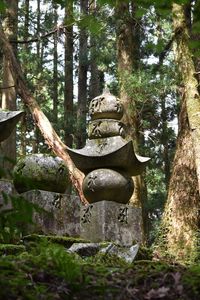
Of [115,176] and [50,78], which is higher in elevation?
[50,78]

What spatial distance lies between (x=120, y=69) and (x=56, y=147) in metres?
2.73

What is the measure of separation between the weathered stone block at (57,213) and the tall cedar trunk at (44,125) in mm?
3273

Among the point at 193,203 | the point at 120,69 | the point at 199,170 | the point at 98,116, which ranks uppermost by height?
the point at 120,69

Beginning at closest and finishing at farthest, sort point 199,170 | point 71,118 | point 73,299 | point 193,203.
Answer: point 73,299
point 199,170
point 193,203
point 71,118

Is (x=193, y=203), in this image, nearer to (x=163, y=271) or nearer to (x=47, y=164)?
(x=47, y=164)

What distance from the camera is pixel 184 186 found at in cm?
945

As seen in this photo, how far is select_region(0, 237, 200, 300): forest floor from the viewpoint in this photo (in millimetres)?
2223

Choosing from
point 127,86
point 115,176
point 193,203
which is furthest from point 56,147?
point 115,176

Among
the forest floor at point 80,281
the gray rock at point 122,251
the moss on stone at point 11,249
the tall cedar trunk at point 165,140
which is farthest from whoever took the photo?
the tall cedar trunk at point 165,140

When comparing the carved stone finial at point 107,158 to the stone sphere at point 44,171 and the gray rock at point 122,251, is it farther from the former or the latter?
the gray rock at point 122,251

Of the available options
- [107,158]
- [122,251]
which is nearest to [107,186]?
[107,158]

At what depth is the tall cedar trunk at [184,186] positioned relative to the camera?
8875 millimetres

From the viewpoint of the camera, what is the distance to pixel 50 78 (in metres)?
23.0

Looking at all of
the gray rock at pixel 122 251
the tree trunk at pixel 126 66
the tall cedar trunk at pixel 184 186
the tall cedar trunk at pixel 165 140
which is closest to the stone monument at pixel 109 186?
the gray rock at pixel 122 251
